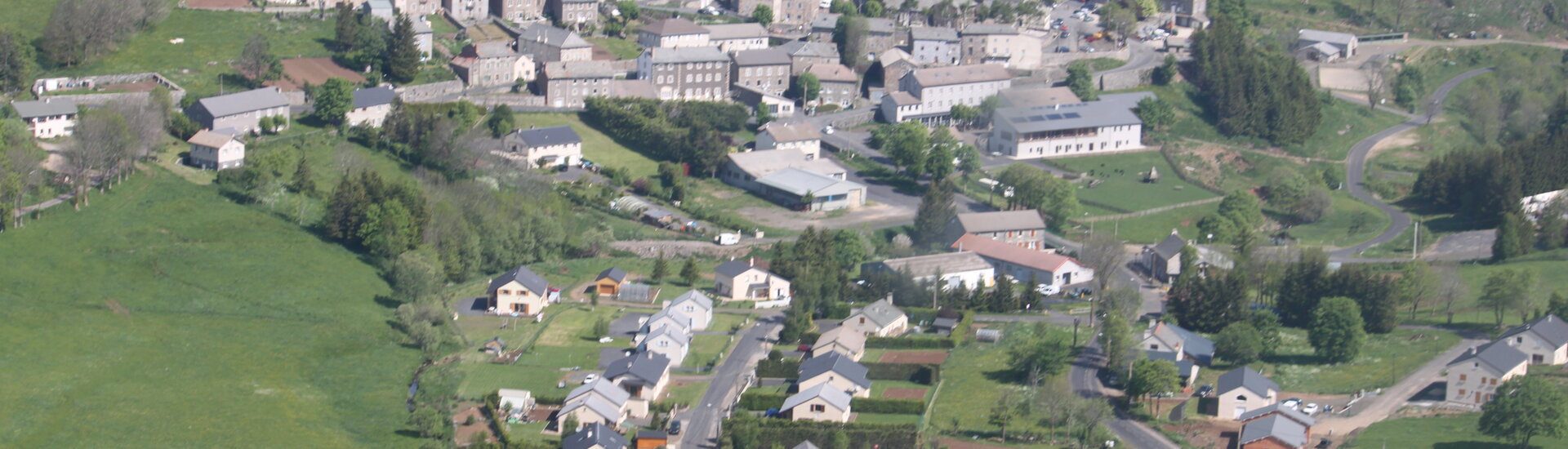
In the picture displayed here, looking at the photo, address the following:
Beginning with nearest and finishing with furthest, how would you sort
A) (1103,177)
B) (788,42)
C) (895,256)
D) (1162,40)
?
1. (895,256)
2. (1103,177)
3. (788,42)
4. (1162,40)

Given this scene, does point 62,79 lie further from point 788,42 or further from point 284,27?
point 788,42

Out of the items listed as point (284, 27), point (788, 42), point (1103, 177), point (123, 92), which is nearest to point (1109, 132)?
point (1103, 177)

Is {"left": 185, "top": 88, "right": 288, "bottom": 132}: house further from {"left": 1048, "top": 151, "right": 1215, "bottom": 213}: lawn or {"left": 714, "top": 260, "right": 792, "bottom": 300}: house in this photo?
{"left": 1048, "top": 151, "right": 1215, "bottom": 213}: lawn

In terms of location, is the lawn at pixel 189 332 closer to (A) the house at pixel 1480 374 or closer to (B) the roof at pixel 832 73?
(A) the house at pixel 1480 374

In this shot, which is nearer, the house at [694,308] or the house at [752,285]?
the house at [694,308]

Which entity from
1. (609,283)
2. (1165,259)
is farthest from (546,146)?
(1165,259)

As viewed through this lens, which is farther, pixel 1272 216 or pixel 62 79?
pixel 1272 216

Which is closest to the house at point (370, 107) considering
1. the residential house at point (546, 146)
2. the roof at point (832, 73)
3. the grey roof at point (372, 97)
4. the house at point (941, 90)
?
the grey roof at point (372, 97)
